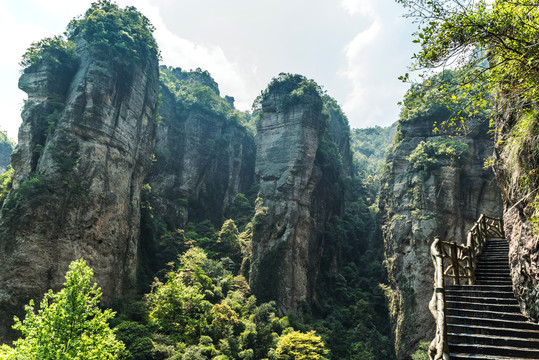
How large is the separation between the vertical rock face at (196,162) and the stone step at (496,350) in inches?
1126

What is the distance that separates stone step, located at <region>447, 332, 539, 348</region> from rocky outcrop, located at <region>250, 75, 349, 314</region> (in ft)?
64.7

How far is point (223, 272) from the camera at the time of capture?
23516 mm

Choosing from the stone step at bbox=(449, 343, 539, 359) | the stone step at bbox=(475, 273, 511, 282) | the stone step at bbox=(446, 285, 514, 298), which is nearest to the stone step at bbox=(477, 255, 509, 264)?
the stone step at bbox=(475, 273, 511, 282)

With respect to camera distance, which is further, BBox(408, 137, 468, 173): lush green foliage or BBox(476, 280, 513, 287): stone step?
BBox(408, 137, 468, 173): lush green foliage

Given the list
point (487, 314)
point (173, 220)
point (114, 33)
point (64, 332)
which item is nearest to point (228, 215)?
point (173, 220)

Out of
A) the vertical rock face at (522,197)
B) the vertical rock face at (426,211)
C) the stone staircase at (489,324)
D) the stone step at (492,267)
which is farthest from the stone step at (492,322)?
the vertical rock face at (426,211)

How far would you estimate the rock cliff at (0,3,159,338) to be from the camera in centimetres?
1625

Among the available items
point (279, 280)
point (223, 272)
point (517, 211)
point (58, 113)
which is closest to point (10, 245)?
point (58, 113)

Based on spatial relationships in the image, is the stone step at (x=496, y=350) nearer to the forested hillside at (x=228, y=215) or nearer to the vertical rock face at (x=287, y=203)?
the forested hillside at (x=228, y=215)

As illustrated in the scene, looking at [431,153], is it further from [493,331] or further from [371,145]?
[371,145]

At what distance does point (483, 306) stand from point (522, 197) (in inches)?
80.7

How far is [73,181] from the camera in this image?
18672 millimetres

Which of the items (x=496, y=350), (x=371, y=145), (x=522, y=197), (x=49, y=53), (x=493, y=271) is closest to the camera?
(x=496, y=350)

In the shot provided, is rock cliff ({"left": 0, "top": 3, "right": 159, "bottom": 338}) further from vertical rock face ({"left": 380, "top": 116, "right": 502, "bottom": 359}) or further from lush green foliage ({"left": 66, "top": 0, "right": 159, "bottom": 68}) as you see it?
vertical rock face ({"left": 380, "top": 116, "right": 502, "bottom": 359})
